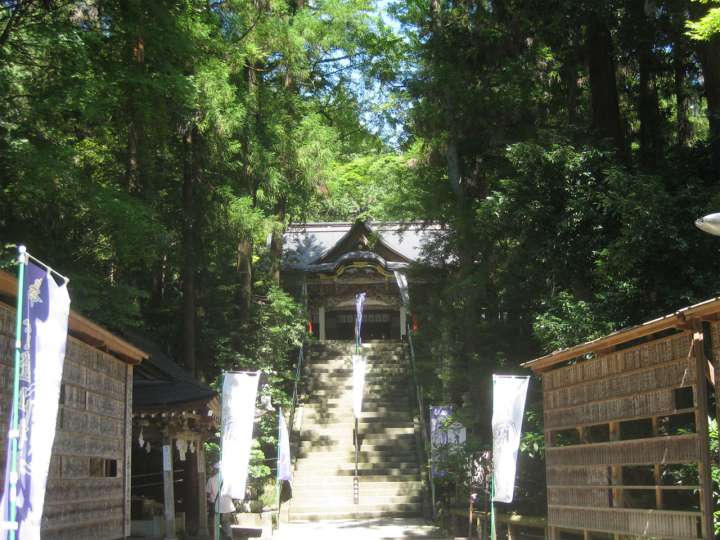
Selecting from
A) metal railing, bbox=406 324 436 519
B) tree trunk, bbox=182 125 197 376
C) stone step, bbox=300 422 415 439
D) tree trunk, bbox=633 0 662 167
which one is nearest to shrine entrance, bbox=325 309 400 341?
metal railing, bbox=406 324 436 519

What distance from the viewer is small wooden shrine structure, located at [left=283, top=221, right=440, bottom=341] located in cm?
2778

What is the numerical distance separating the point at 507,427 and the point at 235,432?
3.99 m

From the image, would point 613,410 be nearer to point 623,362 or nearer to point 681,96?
point 623,362

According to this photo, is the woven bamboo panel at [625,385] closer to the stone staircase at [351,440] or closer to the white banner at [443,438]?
the white banner at [443,438]

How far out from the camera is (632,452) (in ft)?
30.3

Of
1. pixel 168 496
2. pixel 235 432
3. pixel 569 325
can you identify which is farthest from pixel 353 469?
pixel 569 325

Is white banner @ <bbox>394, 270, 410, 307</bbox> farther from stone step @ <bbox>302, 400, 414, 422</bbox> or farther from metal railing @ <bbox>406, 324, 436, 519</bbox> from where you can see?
stone step @ <bbox>302, 400, 414, 422</bbox>

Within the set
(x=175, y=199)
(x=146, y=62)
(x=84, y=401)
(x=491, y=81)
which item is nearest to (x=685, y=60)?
(x=491, y=81)

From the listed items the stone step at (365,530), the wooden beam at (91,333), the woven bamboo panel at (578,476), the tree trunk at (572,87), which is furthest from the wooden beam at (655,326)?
the tree trunk at (572,87)

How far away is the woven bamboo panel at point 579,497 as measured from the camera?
389 inches

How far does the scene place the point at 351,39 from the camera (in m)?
22.9

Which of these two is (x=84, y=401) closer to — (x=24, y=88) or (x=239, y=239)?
(x=24, y=88)

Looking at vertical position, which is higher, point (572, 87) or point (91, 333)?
point (572, 87)

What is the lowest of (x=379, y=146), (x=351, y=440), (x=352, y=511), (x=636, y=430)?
(x=352, y=511)
